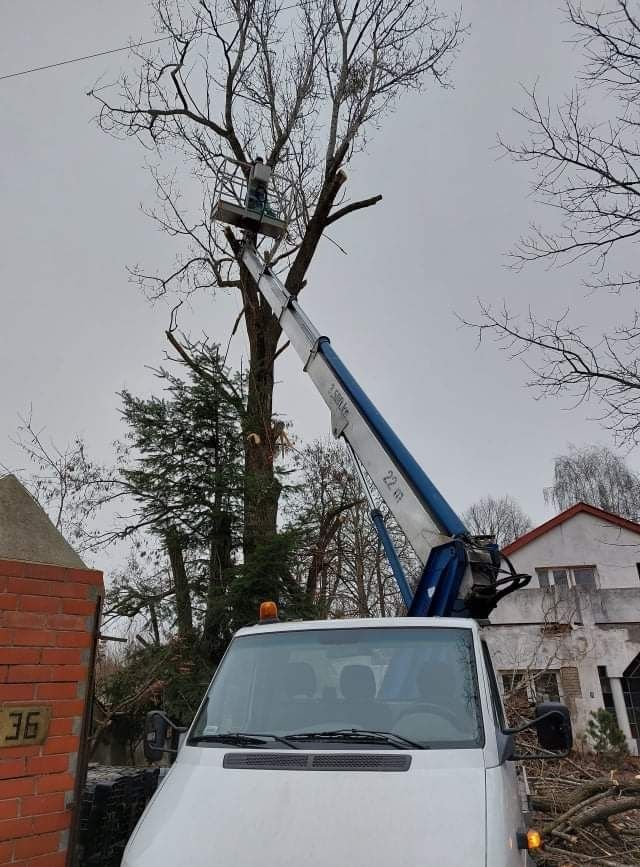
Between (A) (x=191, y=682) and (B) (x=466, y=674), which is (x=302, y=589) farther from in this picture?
(B) (x=466, y=674)

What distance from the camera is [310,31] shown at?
1382 cm

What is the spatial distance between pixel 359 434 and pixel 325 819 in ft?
15.1

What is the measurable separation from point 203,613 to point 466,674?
6.76 meters

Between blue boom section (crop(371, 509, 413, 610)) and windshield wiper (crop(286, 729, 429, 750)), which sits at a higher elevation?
blue boom section (crop(371, 509, 413, 610))

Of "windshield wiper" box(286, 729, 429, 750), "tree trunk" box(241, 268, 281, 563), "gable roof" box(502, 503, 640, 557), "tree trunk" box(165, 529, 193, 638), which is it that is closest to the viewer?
"windshield wiper" box(286, 729, 429, 750)

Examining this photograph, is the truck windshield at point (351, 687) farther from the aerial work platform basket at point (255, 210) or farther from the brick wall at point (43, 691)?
the aerial work platform basket at point (255, 210)

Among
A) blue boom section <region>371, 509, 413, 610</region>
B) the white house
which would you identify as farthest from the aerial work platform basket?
the white house

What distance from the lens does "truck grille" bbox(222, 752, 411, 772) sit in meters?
2.43

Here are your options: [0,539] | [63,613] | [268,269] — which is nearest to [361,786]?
[63,613]

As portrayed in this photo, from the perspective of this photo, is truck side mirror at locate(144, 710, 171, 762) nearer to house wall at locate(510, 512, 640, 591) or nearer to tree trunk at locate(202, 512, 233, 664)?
tree trunk at locate(202, 512, 233, 664)

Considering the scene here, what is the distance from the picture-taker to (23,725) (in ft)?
10.3

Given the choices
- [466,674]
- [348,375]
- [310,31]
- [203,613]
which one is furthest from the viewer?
[310,31]

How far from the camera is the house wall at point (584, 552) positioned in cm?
1916

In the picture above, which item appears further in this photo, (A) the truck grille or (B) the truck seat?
→ (B) the truck seat
